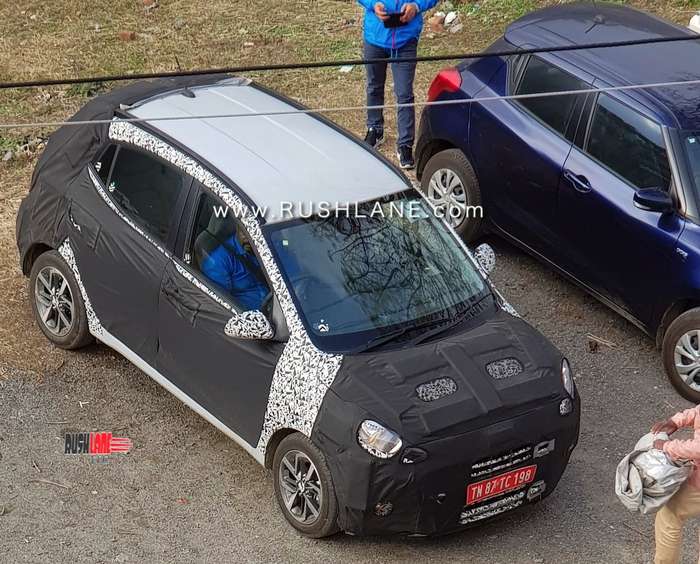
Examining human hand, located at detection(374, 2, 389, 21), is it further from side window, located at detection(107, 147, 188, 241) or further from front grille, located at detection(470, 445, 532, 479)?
front grille, located at detection(470, 445, 532, 479)

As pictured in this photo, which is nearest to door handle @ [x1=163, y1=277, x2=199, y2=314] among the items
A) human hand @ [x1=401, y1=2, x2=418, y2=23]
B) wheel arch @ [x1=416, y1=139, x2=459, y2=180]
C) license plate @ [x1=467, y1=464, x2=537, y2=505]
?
license plate @ [x1=467, y1=464, x2=537, y2=505]

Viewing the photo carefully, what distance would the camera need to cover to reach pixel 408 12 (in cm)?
1014

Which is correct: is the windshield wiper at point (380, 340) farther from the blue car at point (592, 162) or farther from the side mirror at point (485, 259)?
the blue car at point (592, 162)

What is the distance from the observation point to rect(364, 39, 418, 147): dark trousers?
10.5 meters

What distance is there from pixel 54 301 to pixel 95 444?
1206 mm

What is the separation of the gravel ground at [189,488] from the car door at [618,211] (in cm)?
61

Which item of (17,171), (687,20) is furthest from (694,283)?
(687,20)

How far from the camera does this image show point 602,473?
7.25m

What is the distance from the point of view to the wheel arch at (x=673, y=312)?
788 cm

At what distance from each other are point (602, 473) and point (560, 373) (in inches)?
41.7

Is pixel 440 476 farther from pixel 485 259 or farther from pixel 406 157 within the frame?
pixel 406 157

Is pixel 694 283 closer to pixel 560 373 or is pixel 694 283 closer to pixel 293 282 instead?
pixel 560 373

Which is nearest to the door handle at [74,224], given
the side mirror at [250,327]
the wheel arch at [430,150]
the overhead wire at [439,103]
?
the overhead wire at [439,103]

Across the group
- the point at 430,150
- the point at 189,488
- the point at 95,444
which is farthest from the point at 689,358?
the point at 95,444
